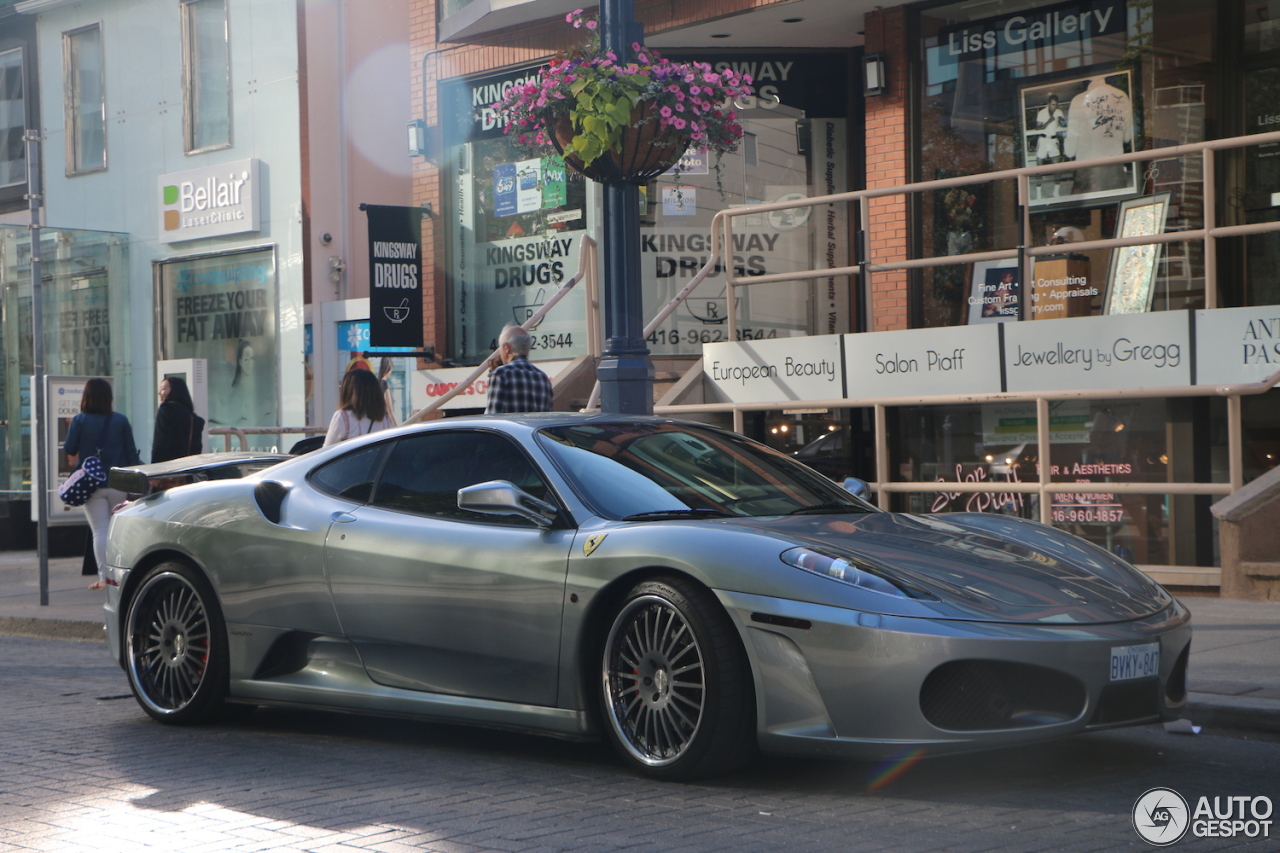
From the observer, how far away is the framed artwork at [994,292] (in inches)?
473

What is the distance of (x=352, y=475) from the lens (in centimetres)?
640

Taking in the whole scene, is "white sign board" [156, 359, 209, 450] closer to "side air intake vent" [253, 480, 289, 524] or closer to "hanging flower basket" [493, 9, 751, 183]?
"hanging flower basket" [493, 9, 751, 183]

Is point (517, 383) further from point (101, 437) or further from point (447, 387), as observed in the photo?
point (447, 387)

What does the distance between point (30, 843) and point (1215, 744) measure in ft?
14.1

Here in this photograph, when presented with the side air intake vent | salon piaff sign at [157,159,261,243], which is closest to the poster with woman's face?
salon piaff sign at [157,159,261,243]

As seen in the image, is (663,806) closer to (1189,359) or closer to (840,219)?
(1189,359)

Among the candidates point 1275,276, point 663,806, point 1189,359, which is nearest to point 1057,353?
point 1189,359

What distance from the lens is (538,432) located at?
5941mm

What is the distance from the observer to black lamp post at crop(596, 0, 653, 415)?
8195 mm

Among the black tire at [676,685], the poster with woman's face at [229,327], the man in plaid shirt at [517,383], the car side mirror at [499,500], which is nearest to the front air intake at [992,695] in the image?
the black tire at [676,685]

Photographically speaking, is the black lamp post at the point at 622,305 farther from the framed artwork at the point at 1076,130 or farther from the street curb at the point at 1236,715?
the framed artwork at the point at 1076,130

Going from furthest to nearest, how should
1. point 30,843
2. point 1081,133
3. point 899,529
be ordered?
point 1081,133 < point 899,529 < point 30,843

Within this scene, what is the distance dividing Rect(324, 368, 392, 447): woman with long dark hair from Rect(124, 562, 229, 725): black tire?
3.33 metres

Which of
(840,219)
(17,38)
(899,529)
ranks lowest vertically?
(899,529)
